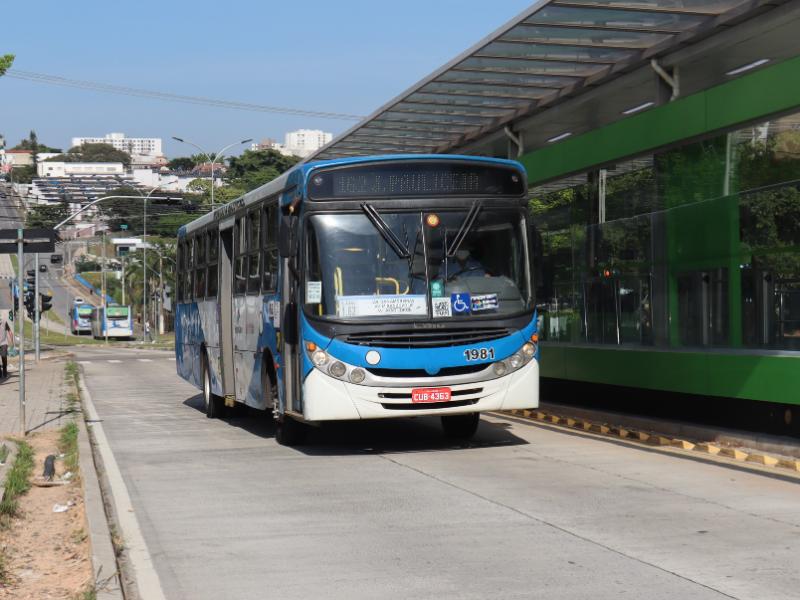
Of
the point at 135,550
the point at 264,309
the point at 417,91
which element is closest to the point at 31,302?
the point at 417,91

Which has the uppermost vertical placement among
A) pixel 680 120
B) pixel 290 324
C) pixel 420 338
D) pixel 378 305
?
pixel 680 120

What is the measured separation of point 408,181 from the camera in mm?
13641

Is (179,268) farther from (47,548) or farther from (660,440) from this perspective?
(47,548)

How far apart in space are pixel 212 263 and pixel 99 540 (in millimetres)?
11150

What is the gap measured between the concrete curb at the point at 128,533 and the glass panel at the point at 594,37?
7.18 m

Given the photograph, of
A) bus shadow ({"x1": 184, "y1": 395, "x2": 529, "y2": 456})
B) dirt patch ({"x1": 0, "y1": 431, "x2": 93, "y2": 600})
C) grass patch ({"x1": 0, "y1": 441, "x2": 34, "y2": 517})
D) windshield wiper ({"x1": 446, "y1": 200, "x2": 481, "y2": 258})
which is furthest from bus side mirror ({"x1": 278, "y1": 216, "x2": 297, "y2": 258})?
grass patch ({"x1": 0, "y1": 441, "x2": 34, "y2": 517})

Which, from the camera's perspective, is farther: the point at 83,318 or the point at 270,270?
the point at 83,318

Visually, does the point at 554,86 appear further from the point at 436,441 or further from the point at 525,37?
the point at 436,441

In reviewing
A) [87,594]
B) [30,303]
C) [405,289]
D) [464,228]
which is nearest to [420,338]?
[405,289]

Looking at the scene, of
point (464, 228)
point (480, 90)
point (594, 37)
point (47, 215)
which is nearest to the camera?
point (464, 228)

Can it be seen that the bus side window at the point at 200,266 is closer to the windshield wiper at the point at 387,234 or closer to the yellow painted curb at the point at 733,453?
the windshield wiper at the point at 387,234

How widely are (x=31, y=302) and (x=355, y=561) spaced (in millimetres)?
42009

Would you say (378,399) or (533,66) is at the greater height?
(533,66)

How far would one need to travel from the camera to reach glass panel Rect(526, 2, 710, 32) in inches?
586
